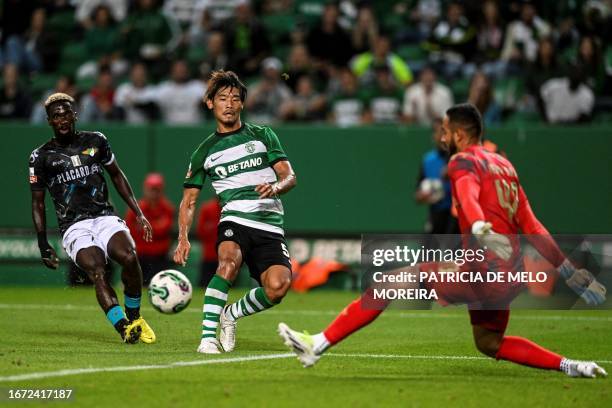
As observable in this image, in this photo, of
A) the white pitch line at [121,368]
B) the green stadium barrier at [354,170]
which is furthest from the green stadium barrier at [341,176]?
the white pitch line at [121,368]

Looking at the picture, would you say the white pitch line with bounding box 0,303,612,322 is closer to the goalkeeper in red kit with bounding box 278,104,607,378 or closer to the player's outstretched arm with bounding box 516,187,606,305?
the goalkeeper in red kit with bounding box 278,104,607,378

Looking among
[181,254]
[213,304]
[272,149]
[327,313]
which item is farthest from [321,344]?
[327,313]

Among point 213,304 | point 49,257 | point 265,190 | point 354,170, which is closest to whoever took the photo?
point 265,190

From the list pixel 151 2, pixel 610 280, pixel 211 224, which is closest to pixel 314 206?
pixel 211 224

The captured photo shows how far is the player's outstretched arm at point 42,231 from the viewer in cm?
1091

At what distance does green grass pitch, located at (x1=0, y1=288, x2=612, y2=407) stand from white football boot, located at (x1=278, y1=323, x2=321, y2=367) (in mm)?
164

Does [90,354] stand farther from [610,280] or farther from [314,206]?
[314,206]

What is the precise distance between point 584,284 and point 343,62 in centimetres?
1158

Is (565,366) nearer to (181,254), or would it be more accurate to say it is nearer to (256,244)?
(256,244)

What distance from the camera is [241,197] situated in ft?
33.5

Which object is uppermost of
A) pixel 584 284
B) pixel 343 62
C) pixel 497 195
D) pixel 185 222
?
pixel 497 195

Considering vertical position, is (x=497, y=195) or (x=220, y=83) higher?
(x=220, y=83)

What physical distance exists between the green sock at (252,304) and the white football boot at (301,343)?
177cm

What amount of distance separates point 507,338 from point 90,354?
3.34 meters
